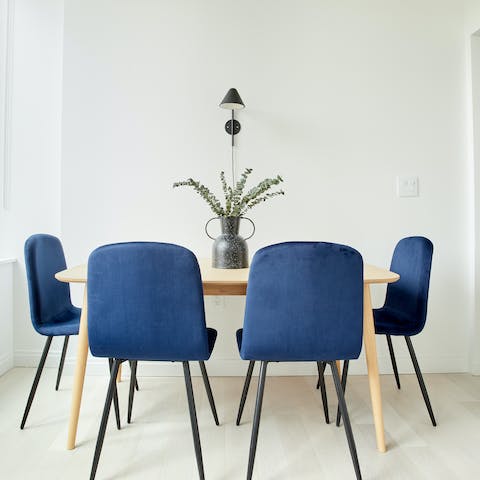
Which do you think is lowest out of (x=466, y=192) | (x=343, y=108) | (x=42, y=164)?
(x=466, y=192)

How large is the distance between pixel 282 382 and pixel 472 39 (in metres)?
2.29

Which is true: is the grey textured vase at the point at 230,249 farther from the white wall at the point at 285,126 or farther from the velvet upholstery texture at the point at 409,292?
the velvet upholstery texture at the point at 409,292

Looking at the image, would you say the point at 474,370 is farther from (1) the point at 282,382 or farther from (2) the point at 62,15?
(2) the point at 62,15

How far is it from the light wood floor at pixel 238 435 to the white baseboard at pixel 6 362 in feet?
0.21

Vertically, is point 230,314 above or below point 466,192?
below

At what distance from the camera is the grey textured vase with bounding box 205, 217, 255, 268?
5.66ft

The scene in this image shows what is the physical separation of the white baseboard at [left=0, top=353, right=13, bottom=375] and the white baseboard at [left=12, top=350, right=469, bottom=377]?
4 cm

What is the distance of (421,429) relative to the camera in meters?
1.64

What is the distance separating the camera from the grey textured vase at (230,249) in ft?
5.66

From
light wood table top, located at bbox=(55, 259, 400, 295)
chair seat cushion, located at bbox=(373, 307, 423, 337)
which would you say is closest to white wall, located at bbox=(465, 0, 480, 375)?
chair seat cushion, located at bbox=(373, 307, 423, 337)

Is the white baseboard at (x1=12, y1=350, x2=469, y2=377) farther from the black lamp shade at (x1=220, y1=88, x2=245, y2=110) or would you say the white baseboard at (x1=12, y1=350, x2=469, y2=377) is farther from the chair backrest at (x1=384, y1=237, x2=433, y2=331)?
the black lamp shade at (x1=220, y1=88, x2=245, y2=110)

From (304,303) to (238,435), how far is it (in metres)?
0.73

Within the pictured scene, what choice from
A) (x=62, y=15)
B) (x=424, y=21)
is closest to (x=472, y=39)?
(x=424, y=21)

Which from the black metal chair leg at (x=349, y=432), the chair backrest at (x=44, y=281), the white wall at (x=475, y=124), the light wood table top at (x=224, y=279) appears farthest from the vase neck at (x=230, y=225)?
the white wall at (x=475, y=124)
